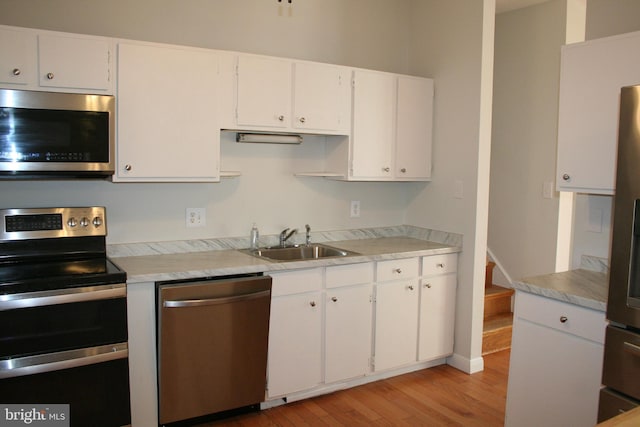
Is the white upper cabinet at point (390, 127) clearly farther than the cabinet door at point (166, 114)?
Yes

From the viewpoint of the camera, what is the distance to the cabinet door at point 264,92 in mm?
2971

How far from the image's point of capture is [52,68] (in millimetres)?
2461

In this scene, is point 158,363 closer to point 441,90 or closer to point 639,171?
point 639,171

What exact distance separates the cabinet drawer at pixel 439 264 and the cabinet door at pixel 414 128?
0.61 meters

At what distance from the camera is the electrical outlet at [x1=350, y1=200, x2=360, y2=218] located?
388 cm

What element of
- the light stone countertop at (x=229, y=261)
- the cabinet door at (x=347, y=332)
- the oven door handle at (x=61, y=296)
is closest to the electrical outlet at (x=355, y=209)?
the light stone countertop at (x=229, y=261)

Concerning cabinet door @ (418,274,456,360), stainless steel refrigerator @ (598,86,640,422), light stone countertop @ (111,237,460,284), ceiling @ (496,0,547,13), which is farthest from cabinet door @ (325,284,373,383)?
ceiling @ (496,0,547,13)

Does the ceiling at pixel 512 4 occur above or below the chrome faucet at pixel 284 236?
above

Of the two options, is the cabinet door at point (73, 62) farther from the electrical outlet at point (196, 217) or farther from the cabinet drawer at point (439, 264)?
the cabinet drawer at point (439, 264)

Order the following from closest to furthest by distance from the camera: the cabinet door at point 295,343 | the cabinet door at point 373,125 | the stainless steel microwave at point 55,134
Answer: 1. the stainless steel microwave at point 55,134
2. the cabinet door at point 295,343
3. the cabinet door at point 373,125

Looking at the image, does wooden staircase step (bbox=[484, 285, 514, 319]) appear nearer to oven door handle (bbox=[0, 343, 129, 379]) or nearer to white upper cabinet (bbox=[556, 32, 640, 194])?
white upper cabinet (bbox=[556, 32, 640, 194])

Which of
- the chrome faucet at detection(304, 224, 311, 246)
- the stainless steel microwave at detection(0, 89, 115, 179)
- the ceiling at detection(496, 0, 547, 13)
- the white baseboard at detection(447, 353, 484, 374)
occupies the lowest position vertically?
the white baseboard at detection(447, 353, 484, 374)

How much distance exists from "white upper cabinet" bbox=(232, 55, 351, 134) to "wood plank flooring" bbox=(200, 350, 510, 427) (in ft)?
5.50

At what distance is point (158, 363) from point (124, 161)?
105 cm
